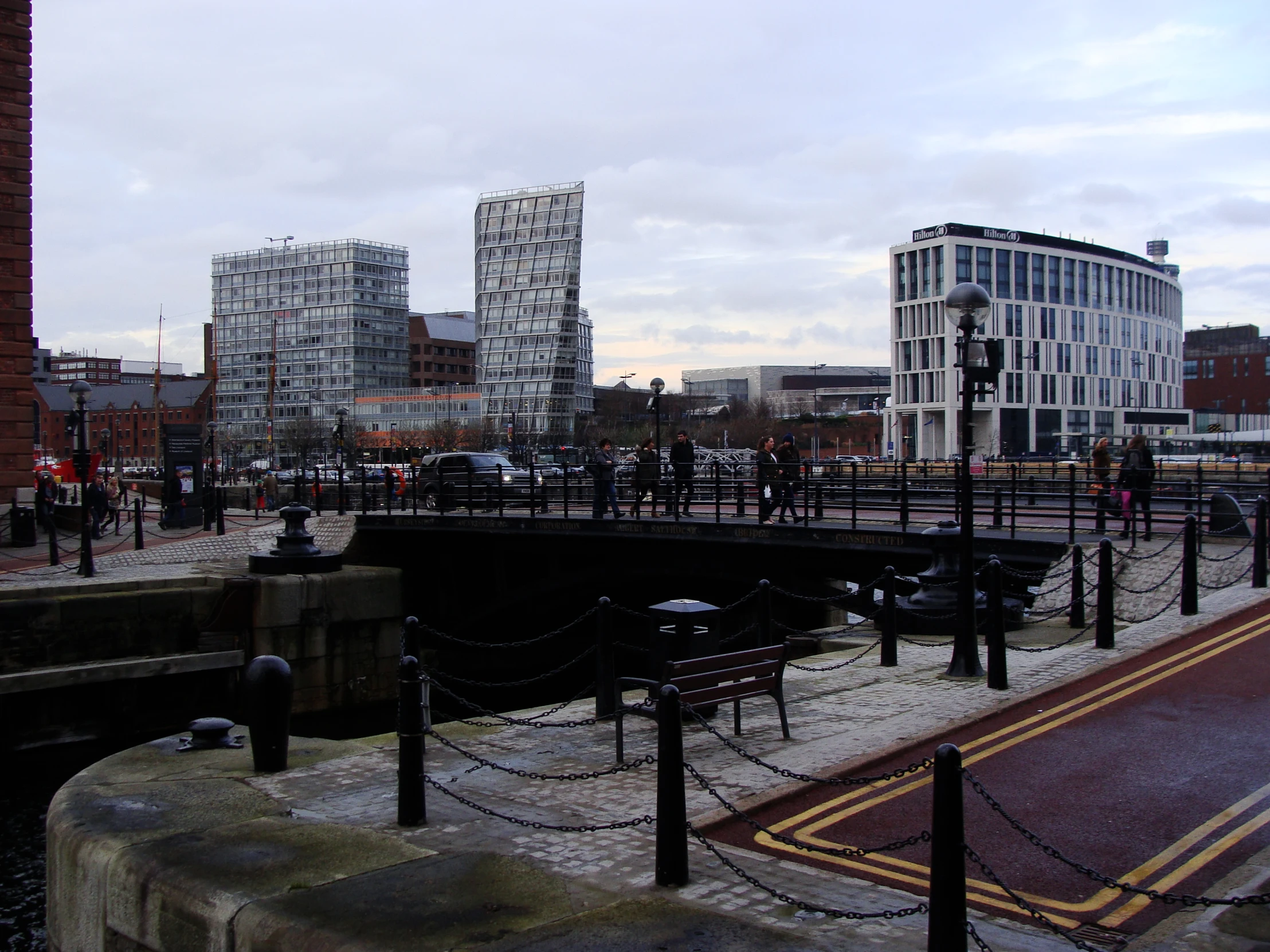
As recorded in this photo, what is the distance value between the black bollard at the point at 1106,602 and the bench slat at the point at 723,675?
5076mm

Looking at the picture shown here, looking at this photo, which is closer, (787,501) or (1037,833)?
(1037,833)

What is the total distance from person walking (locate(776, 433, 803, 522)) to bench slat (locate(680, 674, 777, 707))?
32.8 feet

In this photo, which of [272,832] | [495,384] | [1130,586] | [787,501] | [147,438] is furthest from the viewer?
[147,438]

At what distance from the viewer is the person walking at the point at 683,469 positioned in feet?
69.6

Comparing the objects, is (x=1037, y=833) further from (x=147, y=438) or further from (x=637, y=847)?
(x=147, y=438)

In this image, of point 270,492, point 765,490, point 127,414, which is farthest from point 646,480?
point 127,414

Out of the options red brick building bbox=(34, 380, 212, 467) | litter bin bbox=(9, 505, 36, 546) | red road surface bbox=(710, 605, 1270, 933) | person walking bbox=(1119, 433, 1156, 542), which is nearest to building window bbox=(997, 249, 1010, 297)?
person walking bbox=(1119, 433, 1156, 542)

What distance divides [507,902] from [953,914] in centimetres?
231

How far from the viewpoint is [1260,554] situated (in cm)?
1479

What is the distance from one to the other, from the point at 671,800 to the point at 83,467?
20.8 m

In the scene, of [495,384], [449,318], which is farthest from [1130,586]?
[449,318]

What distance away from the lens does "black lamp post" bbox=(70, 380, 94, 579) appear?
2103 centimetres

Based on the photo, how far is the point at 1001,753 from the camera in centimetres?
814

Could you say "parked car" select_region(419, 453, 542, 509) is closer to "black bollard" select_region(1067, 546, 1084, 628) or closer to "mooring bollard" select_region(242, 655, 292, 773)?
"black bollard" select_region(1067, 546, 1084, 628)
